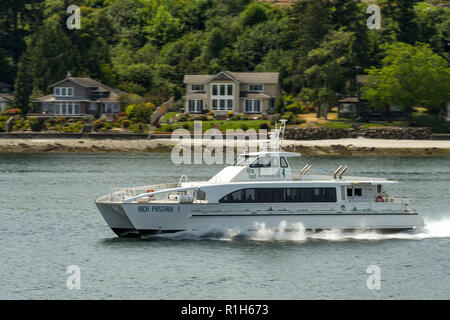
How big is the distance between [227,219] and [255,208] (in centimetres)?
130

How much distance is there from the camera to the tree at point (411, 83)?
3728 inches

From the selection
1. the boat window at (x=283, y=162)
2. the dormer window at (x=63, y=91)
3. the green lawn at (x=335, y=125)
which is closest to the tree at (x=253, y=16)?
the dormer window at (x=63, y=91)

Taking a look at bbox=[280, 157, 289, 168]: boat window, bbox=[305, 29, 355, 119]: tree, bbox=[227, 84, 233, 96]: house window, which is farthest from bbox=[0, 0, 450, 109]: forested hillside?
bbox=[280, 157, 289, 168]: boat window

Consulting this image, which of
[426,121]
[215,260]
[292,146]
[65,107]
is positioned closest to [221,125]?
[292,146]

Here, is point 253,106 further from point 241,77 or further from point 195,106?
point 195,106

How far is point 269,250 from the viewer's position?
32.1 metres

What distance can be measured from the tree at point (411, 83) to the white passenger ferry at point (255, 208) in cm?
6374

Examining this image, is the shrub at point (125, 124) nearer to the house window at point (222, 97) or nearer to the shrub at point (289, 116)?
the house window at point (222, 97)

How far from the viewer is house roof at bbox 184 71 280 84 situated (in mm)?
106562

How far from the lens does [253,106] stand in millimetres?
106000

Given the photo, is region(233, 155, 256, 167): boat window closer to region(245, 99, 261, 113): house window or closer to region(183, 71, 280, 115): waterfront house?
region(183, 71, 280, 115): waterfront house
